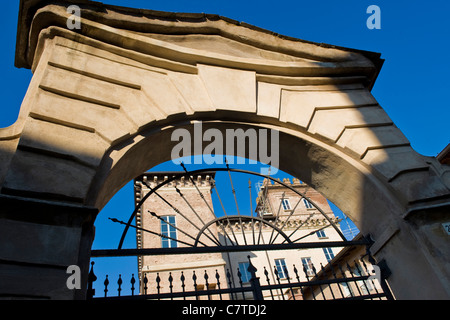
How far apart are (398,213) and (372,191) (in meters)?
0.43

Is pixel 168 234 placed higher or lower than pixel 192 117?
higher

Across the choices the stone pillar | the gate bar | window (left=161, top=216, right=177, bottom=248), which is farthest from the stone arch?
window (left=161, top=216, right=177, bottom=248)

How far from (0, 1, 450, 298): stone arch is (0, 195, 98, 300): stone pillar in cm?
2

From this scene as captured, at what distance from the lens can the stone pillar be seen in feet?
6.92

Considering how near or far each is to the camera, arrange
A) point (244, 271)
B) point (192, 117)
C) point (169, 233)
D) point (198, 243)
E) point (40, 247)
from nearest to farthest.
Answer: point (40, 247) → point (192, 117) → point (198, 243) → point (169, 233) → point (244, 271)

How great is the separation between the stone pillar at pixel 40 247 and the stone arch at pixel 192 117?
0.02 meters

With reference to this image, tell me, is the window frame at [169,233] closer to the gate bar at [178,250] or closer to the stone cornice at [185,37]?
the stone cornice at [185,37]

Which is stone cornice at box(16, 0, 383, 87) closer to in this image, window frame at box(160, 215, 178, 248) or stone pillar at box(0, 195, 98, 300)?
stone pillar at box(0, 195, 98, 300)

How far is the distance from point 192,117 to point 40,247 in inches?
94.7

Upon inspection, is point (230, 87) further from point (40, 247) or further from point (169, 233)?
point (169, 233)

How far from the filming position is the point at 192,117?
4156mm

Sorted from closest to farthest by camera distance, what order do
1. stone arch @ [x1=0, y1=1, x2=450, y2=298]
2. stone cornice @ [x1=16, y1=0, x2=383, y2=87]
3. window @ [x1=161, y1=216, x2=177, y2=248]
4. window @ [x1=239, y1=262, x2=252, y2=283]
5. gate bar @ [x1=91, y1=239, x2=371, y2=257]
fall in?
stone arch @ [x1=0, y1=1, x2=450, y2=298] → gate bar @ [x1=91, y1=239, x2=371, y2=257] → stone cornice @ [x1=16, y1=0, x2=383, y2=87] → window @ [x1=161, y1=216, x2=177, y2=248] → window @ [x1=239, y1=262, x2=252, y2=283]

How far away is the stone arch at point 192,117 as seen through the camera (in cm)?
282

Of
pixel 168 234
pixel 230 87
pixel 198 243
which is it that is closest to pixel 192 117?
pixel 230 87
